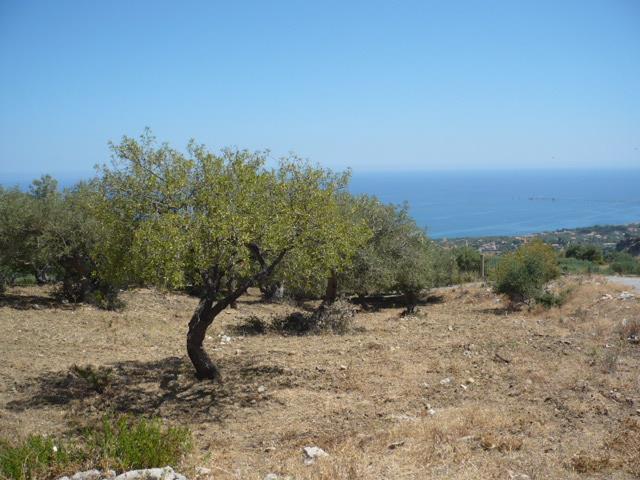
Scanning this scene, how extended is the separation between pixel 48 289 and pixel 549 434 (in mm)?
22890

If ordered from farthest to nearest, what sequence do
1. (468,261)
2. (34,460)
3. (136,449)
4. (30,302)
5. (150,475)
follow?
(468,261)
(30,302)
(136,449)
(34,460)
(150,475)

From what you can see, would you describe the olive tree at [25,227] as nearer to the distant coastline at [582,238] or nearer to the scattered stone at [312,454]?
the scattered stone at [312,454]

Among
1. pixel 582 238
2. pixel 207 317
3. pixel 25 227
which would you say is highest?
pixel 25 227

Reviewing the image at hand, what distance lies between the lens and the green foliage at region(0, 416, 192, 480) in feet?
20.8

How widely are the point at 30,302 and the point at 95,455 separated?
15852 mm

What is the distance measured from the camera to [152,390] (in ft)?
38.0

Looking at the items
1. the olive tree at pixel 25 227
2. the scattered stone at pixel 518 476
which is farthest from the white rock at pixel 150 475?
the olive tree at pixel 25 227

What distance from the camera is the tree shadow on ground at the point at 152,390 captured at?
34.2 ft

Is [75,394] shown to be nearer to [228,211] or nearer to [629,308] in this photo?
[228,211]

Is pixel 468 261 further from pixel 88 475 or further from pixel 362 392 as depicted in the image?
pixel 88 475

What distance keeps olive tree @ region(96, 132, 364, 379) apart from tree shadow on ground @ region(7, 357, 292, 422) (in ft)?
2.37

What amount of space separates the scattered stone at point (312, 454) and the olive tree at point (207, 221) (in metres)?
3.97

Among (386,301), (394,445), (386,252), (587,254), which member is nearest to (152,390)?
(394,445)

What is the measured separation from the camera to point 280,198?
1186 centimetres
